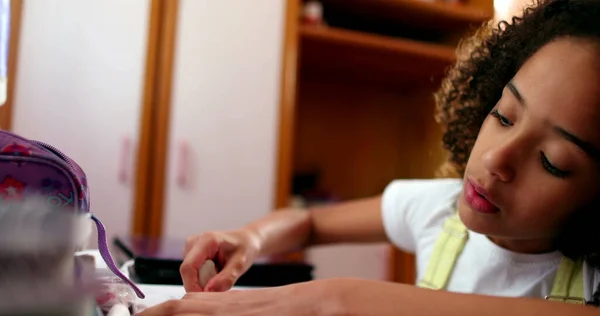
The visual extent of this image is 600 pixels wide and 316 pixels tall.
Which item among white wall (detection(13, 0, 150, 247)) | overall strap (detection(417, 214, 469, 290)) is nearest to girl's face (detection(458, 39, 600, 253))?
overall strap (detection(417, 214, 469, 290))

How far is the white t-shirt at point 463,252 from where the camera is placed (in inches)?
22.0

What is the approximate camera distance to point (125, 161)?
1237 mm

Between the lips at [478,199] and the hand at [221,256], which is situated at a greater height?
the lips at [478,199]

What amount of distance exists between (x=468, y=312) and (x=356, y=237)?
447mm

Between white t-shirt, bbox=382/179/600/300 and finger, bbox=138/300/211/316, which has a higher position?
finger, bbox=138/300/211/316

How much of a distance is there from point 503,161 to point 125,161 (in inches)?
38.8

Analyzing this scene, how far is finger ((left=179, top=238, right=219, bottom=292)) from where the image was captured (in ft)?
1.58

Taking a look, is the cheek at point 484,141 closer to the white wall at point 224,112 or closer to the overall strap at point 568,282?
the overall strap at point 568,282

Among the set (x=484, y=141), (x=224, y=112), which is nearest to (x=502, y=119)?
(x=484, y=141)

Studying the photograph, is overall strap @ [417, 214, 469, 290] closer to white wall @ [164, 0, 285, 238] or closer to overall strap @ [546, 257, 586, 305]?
overall strap @ [546, 257, 586, 305]

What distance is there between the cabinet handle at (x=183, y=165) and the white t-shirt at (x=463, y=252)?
2.18 feet

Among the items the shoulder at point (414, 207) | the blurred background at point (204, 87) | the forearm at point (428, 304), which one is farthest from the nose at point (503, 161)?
the blurred background at point (204, 87)

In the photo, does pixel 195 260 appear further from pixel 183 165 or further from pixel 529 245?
pixel 183 165

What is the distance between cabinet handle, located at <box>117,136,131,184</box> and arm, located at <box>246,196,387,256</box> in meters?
0.59
